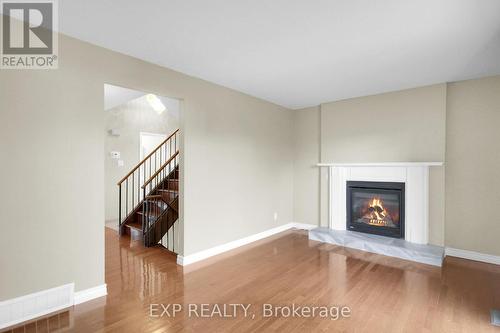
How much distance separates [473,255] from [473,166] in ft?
4.21

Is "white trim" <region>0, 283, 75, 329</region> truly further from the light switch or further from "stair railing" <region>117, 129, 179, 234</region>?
the light switch

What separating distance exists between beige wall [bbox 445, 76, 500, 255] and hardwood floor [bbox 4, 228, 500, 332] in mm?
402

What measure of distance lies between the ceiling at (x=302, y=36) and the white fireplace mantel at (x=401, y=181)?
4.51 ft

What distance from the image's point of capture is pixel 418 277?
3033mm

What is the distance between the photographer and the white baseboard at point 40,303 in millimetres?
2066

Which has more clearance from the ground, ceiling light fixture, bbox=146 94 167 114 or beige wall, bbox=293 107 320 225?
ceiling light fixture, bbox=146 94 167 114

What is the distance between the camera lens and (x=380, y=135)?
14.1 ft

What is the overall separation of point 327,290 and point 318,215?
8.18ft

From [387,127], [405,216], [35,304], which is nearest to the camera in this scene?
[35,304]

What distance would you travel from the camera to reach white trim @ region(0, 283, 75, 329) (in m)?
2.06

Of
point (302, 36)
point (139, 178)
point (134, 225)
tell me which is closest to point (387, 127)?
point (302, 36)

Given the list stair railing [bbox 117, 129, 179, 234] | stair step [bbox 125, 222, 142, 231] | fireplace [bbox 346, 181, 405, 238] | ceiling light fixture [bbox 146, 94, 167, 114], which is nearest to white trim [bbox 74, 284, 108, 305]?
stair step [bbox 125, 222, 142, 231]

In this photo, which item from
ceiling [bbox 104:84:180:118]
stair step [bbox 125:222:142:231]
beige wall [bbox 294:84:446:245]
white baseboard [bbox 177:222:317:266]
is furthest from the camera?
stair step [bbox 125:222:142:231]

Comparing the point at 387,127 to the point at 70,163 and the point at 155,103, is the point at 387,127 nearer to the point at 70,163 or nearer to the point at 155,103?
the point at 70,163
